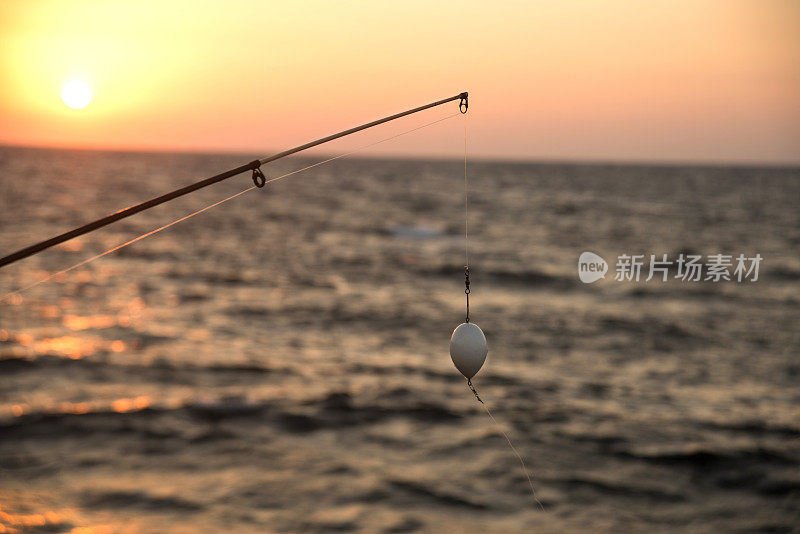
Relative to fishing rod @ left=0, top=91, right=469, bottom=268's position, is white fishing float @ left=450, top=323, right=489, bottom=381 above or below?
below

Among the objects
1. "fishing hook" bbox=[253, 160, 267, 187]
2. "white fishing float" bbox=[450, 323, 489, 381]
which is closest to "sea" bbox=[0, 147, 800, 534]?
"white fishing float" bbox=[450, 323, 489, 381]

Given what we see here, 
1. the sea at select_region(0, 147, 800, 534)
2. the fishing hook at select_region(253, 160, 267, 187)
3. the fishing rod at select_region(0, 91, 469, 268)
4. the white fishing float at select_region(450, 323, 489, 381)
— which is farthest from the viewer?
the sea at select_region(0, 147, 800, 534)

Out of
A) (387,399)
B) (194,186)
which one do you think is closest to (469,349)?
(194,186)

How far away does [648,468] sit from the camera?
11422mm

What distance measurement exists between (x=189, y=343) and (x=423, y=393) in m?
6.45

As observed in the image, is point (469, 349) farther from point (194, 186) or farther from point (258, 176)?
point (194, 186)

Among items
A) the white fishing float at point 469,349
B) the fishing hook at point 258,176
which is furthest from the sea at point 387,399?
the fishing hook at point 258,176

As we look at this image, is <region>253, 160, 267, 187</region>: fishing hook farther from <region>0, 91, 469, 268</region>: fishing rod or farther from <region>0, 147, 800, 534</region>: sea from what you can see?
<region>0, 147, 800, 534</region>: sea

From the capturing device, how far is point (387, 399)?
551 inches

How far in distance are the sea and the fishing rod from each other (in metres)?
5.96

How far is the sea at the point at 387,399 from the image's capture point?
10.1 metres

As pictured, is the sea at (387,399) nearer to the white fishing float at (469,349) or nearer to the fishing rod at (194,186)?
the white fishing float at (469,349)

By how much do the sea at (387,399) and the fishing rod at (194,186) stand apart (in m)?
5.96

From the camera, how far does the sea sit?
10125 mm
